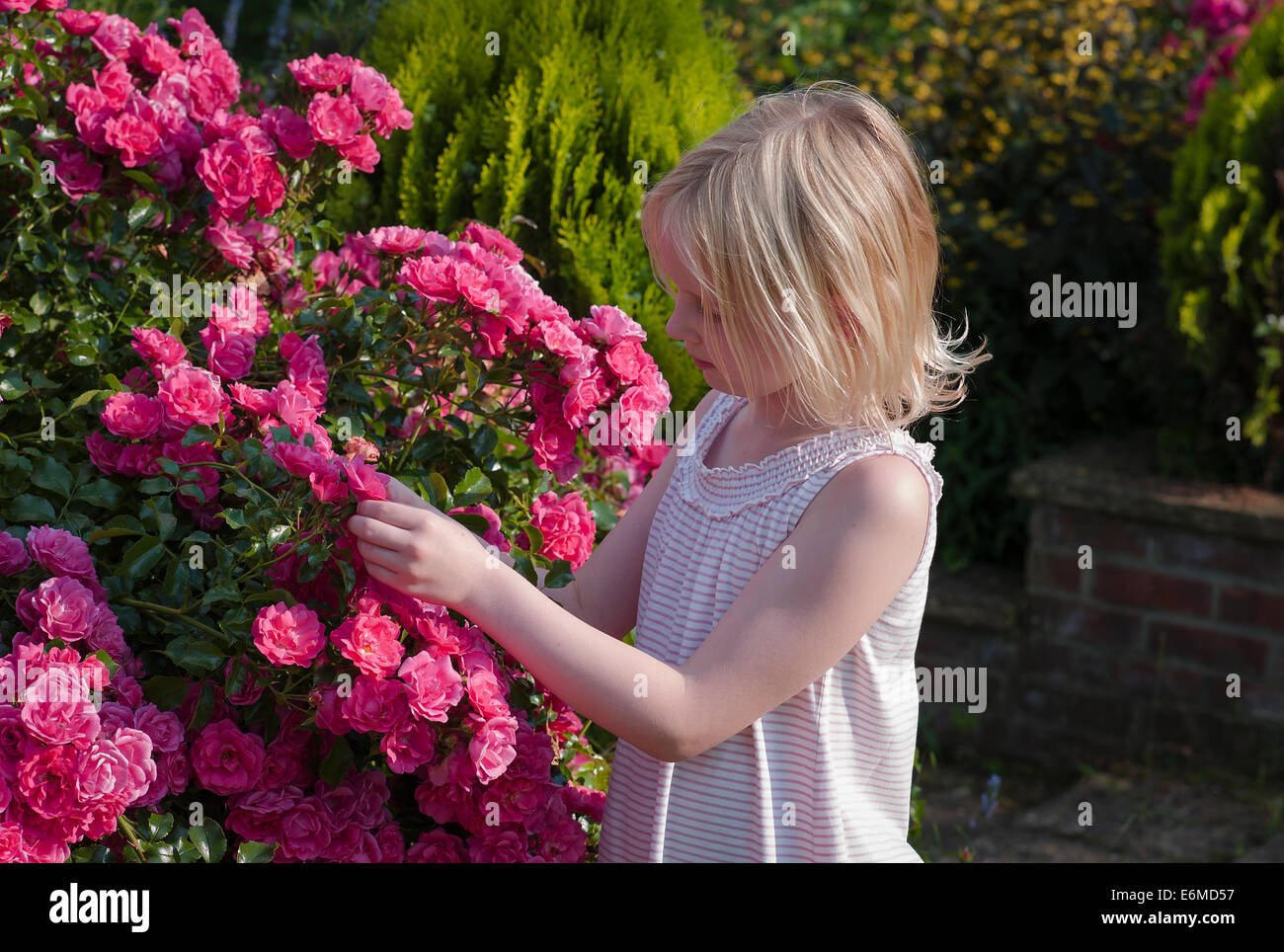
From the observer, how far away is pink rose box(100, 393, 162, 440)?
1.71m

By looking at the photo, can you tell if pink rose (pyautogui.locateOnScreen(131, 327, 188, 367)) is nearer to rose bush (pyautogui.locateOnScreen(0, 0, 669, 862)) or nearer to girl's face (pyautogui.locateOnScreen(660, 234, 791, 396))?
rose bush (pyautogui.locateOnScreen(0, 0, 669, 862))

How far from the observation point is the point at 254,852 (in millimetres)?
1585

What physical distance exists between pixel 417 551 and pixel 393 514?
2.0 inches

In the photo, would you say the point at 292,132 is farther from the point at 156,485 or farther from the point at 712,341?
the point at 712,341

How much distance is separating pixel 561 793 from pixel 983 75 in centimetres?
356

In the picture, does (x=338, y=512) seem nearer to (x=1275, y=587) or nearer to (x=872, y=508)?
Result: (x=872, y=508)

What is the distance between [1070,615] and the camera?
3971 millimetres

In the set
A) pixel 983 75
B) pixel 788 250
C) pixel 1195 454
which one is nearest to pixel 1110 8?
pixel 983 75

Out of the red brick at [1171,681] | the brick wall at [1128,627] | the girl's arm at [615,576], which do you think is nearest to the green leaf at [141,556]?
the girl's arm at [615,576]

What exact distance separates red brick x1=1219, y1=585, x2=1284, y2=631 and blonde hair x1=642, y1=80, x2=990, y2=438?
2.41m

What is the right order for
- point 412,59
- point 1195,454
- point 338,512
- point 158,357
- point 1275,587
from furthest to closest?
point 1195,454, point 1275,587, point 412,59, point 158,357, point 338,512

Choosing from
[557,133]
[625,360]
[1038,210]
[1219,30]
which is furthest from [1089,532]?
[625,360]

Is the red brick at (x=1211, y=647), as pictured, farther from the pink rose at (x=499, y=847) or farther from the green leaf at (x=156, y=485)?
the green leaf at (x=156, y=485)

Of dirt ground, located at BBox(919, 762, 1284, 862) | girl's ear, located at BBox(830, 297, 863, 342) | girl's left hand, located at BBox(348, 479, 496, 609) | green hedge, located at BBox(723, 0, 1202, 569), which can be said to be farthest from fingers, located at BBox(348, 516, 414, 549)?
green hedge, located at BBox(723, 0, 1202, 569)
